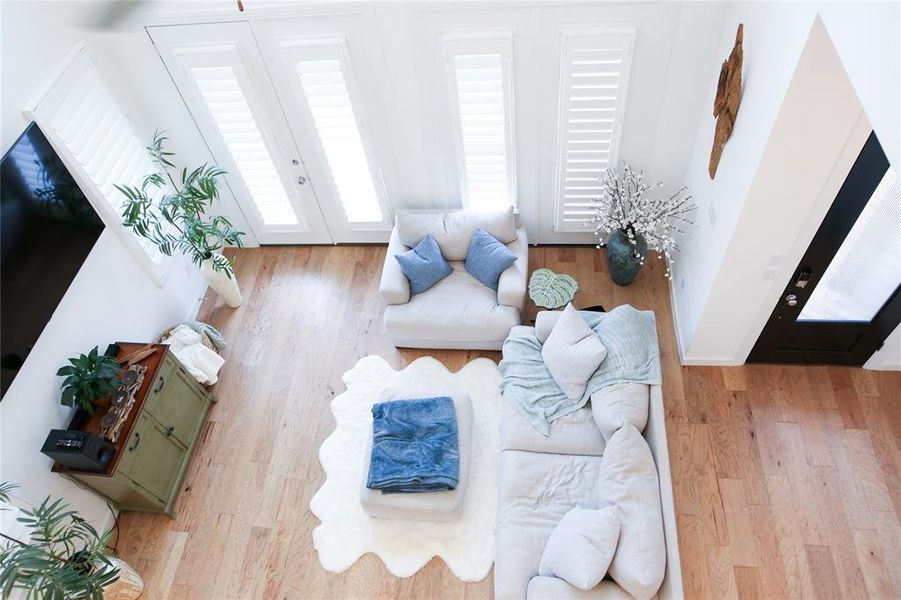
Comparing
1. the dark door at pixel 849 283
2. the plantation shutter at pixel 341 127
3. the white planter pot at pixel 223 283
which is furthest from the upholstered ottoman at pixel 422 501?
the dark door at pixel 849 283

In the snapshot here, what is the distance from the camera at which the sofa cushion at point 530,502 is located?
3.09 m

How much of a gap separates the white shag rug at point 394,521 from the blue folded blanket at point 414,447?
0.29m

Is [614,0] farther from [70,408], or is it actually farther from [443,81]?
[70,408]

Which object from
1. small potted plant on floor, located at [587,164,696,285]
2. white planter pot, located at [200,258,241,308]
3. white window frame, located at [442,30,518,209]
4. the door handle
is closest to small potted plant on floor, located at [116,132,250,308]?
white planter pot, located at [200,258,241,308]

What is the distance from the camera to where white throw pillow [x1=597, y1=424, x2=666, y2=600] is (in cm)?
275

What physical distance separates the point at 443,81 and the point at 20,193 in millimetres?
2383

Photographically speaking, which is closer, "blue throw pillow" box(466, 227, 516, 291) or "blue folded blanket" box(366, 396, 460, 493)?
"blue folded blanket" box(366, 396, 460, 493)

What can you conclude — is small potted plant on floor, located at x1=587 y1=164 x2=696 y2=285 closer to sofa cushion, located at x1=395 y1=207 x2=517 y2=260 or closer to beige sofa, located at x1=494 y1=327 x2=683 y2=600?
sofa cushion, located at x1=395 y1=207 x2=517 y2=260

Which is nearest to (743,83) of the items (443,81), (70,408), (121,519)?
(443,81)

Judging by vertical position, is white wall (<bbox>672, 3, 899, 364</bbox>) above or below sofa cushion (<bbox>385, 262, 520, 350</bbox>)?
above

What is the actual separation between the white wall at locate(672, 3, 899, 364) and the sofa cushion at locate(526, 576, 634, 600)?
1.76m

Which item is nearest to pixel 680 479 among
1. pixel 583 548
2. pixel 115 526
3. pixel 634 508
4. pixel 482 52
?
pixel 634 508

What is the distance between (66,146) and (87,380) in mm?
1321

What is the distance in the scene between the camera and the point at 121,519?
3902 millimetres
